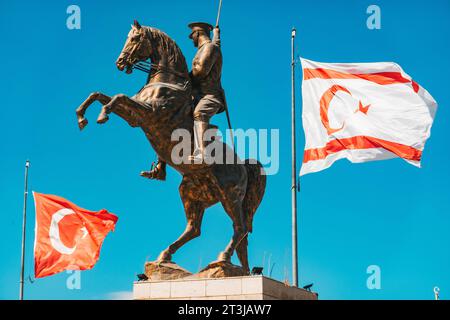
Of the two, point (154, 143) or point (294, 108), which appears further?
point (294, 108)

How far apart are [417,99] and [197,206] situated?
9.09 m

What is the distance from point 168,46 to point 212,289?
18.6 ft

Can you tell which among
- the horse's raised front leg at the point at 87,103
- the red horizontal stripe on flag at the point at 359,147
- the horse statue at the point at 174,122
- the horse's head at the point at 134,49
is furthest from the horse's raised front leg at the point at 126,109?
the red horizontal stripe on flag at the point at 359,147

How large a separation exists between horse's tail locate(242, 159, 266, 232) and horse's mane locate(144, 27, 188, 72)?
9.60ft

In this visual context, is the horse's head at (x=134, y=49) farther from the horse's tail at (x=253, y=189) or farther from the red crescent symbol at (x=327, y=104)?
the red crescent symbol at (x=327, y=104)

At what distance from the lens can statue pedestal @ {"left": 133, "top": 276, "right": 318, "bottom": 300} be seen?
70.2ft

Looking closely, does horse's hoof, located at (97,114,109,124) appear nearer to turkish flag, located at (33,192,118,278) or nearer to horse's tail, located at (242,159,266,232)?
horse's tail, located at (242,159,266,232)

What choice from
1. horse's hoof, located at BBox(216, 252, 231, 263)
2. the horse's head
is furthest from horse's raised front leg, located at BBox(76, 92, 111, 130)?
horse's hoof, located at BBox(216, 252, 231, 263)

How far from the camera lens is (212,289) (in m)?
21.6

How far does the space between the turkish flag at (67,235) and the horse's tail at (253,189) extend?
9890 mm

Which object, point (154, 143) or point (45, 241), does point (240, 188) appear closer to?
point (154, 143)

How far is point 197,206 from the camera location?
78.0 feet
